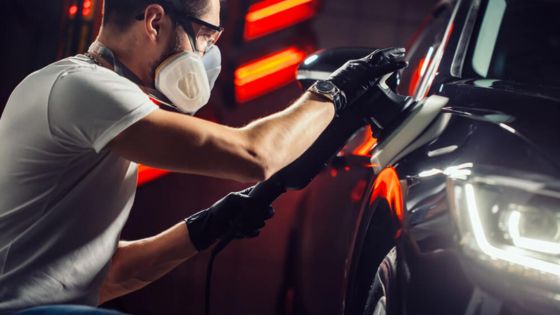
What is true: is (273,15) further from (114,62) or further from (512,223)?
(512,223)

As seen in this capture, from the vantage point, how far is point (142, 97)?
1.66m

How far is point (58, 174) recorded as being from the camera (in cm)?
172

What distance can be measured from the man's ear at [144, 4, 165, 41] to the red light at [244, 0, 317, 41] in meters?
3.26

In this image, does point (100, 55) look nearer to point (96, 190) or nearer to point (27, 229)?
point (96, 190)

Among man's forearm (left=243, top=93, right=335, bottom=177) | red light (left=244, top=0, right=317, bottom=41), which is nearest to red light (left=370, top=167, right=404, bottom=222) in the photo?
man's forearm (left=243, top=93, right=335, bottom=177)

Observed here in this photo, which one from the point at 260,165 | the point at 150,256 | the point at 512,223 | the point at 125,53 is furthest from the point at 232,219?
the point at 512,223

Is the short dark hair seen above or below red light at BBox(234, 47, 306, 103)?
above

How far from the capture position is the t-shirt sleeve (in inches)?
63.7

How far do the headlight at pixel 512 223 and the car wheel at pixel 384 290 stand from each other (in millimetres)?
253

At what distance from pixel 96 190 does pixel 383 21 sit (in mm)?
5945

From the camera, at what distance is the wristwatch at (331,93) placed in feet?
6.03

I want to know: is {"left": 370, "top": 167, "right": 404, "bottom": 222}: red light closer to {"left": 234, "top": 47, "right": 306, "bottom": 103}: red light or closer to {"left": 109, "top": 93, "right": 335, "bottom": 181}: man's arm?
{"left": 109, "top": 93, "right": 335, "bottom": 181}: man's arm

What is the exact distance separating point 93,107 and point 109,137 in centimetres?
7

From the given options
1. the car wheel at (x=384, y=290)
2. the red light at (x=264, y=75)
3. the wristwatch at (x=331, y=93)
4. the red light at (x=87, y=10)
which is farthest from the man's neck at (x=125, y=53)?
the red light at (x=264, y=75)
